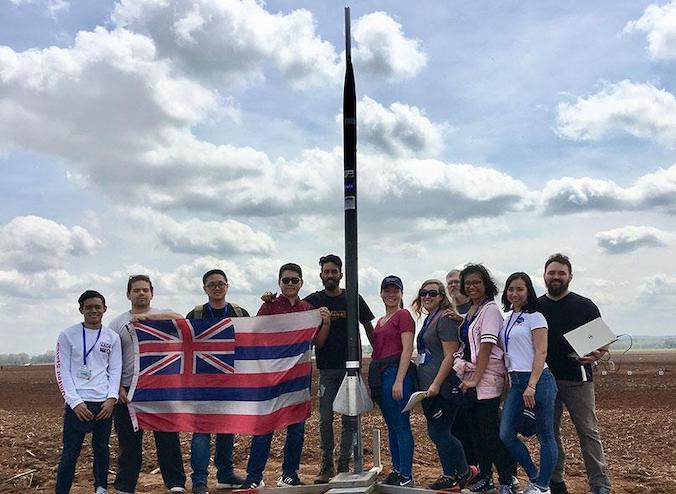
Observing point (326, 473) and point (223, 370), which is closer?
point (223, 370)

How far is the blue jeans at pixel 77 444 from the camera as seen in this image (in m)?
7.43

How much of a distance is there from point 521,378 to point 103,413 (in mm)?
4367

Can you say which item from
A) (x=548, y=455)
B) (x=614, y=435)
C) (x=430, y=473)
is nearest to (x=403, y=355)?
(x=548, y=455)

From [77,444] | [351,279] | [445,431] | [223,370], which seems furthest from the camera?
[223,370]

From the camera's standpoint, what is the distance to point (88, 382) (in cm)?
744

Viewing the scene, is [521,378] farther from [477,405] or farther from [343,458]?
[343,458]

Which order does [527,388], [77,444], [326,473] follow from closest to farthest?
[527,388] → [77,444] → [326,473]

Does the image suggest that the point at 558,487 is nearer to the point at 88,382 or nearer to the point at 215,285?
the point at 215,285

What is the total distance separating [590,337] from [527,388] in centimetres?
103

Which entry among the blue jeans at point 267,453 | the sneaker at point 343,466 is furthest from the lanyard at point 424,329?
the sneaker at point 343,466

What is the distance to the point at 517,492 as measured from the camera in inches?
279

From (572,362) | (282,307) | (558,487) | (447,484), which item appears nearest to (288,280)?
(282,307)

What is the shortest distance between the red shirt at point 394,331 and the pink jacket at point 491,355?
26.6 inches

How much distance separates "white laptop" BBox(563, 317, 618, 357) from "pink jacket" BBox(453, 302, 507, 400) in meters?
0.82
